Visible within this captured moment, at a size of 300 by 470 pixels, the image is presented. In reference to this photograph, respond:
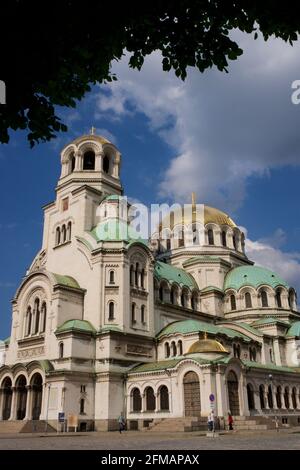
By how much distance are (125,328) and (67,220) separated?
1251 centimetres

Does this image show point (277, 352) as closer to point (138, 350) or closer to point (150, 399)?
point (138, 350)

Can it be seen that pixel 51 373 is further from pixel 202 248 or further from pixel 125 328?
pixel 202 248

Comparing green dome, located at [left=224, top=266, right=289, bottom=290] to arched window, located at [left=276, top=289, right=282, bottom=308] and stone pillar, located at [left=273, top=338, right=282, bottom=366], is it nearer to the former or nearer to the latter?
arched window, located at [left=276, top=289, right=282, bottom=308]

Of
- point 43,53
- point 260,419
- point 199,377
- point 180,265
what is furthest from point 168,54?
point 180,265

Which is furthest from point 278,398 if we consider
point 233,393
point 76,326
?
point 76,326

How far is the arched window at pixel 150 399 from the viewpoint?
3500 centimetres

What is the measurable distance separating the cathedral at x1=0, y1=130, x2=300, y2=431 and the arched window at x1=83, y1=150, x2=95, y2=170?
0.26 meters

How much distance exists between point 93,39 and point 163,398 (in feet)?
102

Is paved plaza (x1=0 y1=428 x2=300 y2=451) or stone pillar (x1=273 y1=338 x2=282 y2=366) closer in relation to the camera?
paved plaza (x1=0 y1=428 x2=300 y2=451)

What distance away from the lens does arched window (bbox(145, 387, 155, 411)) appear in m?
35.0

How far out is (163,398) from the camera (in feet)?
113

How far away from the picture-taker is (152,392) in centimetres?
3512

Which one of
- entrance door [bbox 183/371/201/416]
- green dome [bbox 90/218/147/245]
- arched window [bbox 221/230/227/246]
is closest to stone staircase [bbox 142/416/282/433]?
entrance door [bbox 183/371/201/416]

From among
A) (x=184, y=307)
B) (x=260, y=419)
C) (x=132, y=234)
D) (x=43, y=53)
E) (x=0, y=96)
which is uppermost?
(x=132, y=234)
